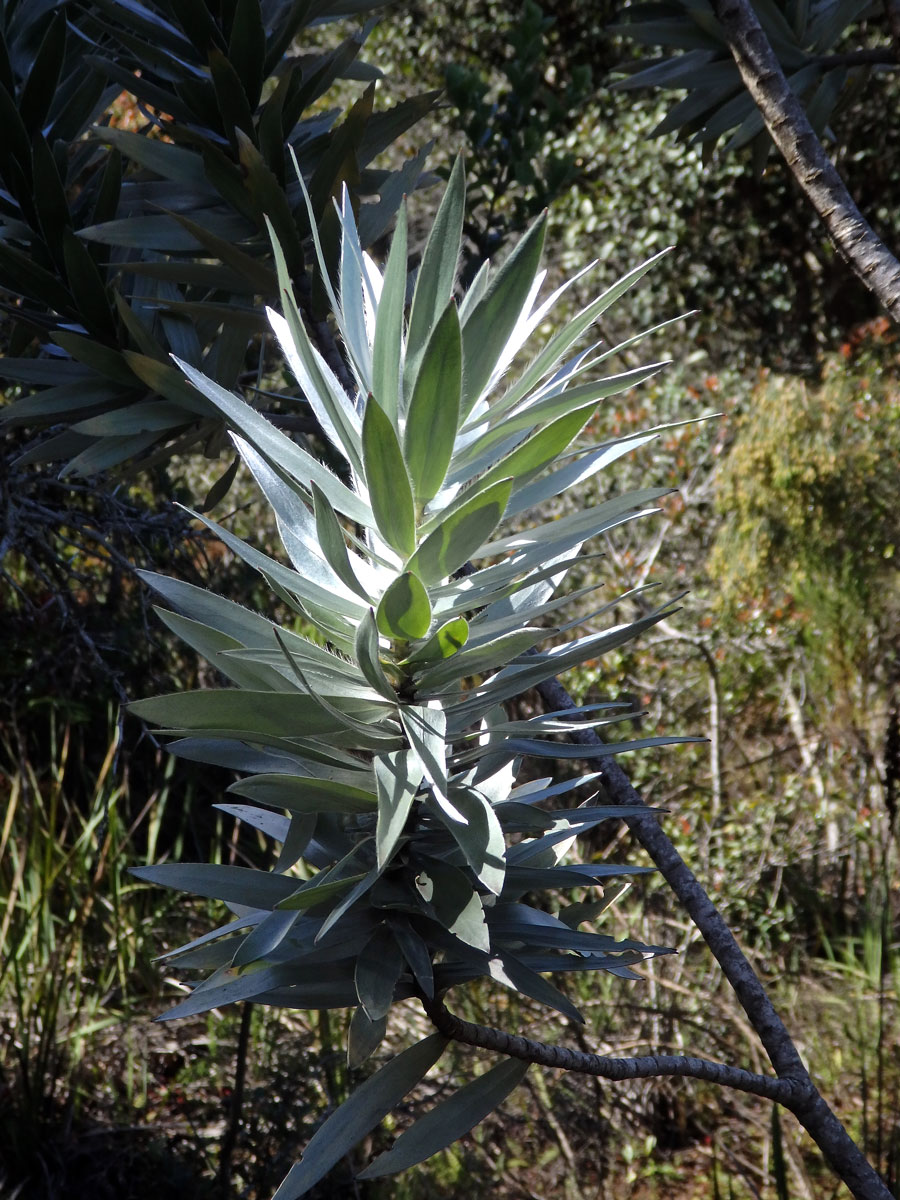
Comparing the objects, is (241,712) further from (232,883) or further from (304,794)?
(232,883)

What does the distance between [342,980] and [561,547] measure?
1.26 ft

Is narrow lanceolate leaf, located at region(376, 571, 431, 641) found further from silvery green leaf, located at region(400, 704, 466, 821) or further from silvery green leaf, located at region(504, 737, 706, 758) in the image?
silvery green leaf, located at region(504, 737, 706, 758)

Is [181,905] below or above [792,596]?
below

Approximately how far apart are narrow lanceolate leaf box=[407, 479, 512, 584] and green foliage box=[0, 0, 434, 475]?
2.09 feet

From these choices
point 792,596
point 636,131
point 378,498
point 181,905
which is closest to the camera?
point 378,498

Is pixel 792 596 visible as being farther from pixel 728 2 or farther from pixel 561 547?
pixel 561 547

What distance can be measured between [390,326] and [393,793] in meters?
0.34

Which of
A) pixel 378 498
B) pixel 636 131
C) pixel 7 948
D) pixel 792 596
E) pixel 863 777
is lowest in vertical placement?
pixel 7 948

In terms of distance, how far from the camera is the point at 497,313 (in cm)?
78

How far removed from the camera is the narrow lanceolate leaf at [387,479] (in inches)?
24.5

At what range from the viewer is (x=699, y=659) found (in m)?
4.85

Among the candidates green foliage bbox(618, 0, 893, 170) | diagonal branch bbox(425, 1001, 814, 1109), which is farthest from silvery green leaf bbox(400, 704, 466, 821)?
green foliage bbox(618, 0, 893, 170)

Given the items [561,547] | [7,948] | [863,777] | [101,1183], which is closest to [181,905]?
[7,948]

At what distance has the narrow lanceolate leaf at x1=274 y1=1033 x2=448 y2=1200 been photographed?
72 cm
